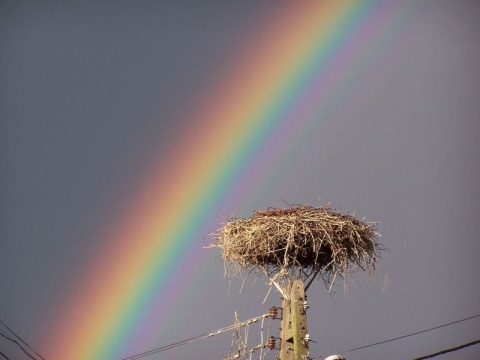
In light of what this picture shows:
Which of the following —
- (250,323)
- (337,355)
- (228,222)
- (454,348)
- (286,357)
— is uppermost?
(228,222)

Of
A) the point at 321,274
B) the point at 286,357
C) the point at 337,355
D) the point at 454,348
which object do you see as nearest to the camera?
the point at 454,348

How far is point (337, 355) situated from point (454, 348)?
1.53 meters

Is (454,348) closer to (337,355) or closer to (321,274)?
(337,355)

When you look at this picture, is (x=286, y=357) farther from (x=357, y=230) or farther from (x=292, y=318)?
(x=357, y=230)

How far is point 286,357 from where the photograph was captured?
949 centimetres

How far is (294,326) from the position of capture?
31.9 feet

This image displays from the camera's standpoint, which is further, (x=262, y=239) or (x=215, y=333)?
(x=215, y=333)

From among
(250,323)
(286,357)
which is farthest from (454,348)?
(250,323)

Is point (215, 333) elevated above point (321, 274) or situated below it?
below

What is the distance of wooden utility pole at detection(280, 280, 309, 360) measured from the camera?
9.46 metres

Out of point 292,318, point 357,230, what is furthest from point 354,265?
point 292,318

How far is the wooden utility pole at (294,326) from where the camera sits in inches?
372

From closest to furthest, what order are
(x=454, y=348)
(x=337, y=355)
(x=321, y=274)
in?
1. (x=454, y=348)
2. (x=337, y=355)
3. (x=321, y=274)

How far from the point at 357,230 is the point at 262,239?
1.42 metres
